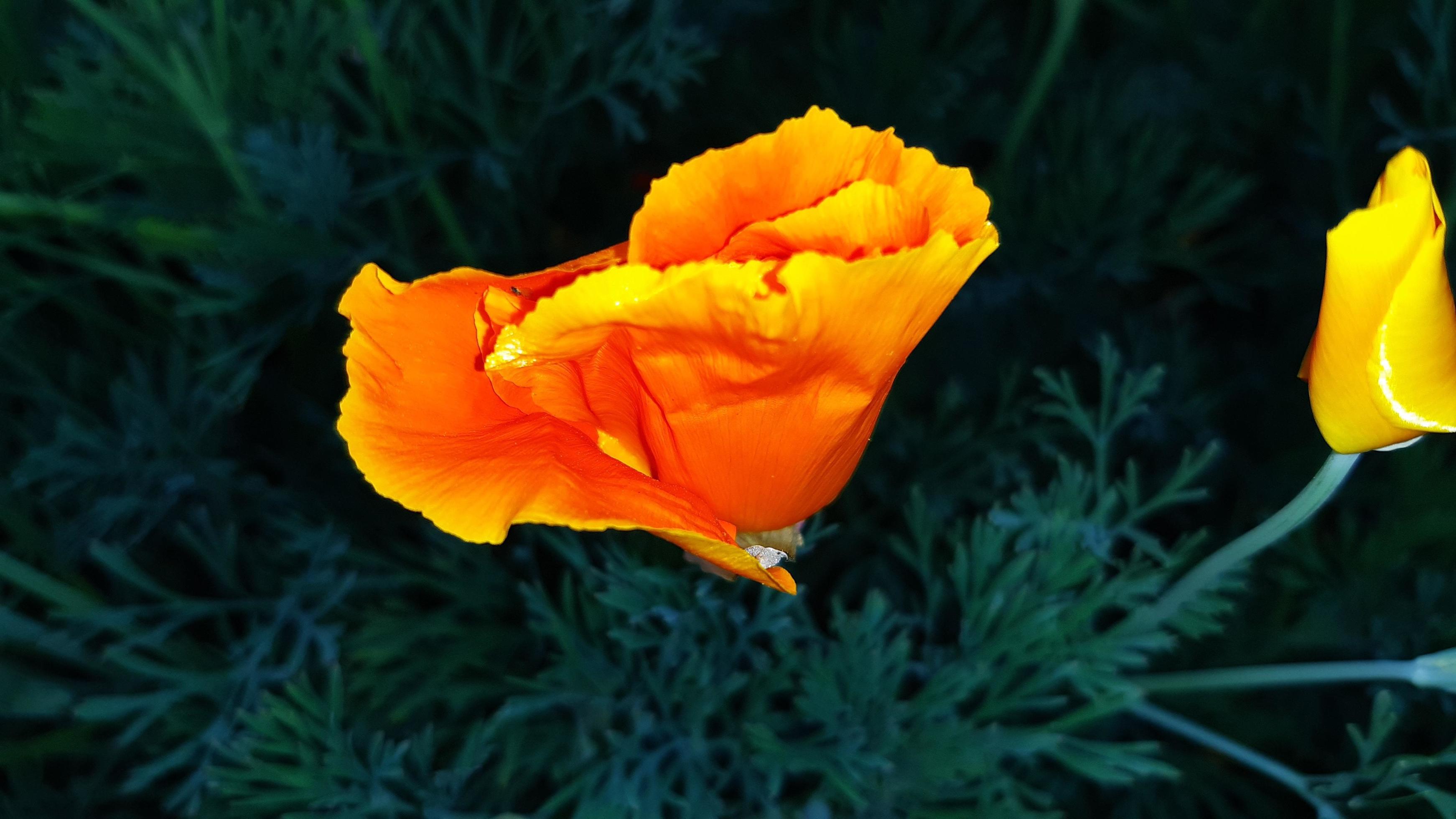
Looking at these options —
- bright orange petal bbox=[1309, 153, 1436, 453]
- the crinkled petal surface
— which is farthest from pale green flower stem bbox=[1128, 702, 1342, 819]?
the crinkled petal surface

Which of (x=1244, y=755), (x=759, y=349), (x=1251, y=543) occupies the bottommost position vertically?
(x=1244, y=755)

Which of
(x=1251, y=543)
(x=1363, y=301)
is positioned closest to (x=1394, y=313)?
(x=1363, y=301)

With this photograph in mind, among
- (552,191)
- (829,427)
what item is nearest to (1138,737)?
(829,427)

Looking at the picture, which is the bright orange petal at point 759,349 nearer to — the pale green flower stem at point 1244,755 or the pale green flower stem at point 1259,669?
the pale green flower stem at point 1259,669

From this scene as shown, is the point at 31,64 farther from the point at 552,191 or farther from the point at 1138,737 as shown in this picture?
the point at 1138,737

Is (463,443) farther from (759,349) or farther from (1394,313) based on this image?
(1394,313)

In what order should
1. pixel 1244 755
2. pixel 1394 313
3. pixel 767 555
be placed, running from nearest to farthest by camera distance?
pixel 1394 313, pixel 767 555, pixel 1244 755

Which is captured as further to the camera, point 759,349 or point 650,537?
point 650,537

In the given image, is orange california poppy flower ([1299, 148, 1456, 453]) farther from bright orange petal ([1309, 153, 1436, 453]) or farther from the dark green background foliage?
the dark green background foliage
